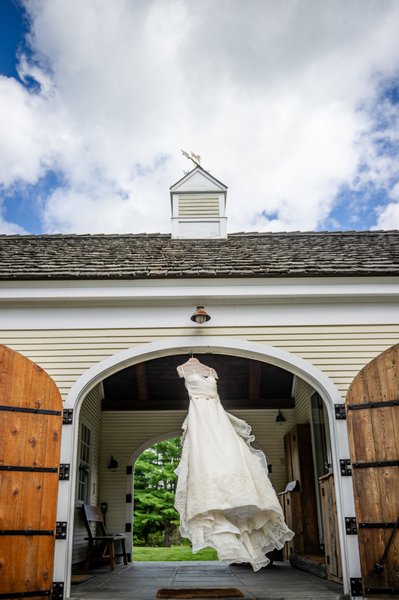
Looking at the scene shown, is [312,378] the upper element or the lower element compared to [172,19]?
lower

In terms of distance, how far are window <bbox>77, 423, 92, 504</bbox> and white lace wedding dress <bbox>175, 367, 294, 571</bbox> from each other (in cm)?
420

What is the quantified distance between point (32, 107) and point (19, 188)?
14.7 meters

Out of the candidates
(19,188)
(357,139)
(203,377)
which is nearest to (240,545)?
(203,377)

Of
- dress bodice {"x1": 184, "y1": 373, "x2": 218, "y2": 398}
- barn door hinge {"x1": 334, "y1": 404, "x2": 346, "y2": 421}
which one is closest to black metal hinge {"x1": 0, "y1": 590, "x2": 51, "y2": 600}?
dress bodice {"x1": 184, "y1": 373, "x2": 218, "y2": 398}

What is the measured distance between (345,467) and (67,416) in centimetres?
274

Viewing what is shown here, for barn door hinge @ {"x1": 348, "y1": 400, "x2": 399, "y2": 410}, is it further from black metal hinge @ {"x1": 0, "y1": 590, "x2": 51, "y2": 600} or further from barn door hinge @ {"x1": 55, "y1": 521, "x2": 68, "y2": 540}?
black metal hinge @ {"x1": 0, "y1": 590, "x2": 51, "y2": 600}

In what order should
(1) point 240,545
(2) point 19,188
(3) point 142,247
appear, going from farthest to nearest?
(2) point 19,188, (3) point 142,247, (1) point 240,545

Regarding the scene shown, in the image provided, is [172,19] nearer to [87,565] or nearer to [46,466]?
[46,466]

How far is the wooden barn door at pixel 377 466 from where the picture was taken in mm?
4539

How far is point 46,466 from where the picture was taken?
477cm

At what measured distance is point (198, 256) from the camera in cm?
668

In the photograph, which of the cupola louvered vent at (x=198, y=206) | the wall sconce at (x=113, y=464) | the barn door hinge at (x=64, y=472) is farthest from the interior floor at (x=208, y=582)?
the cupola louvered vent at (x=198, y=206)

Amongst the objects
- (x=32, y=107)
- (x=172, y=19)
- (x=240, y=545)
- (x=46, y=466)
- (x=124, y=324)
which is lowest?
(x=240, y=545)

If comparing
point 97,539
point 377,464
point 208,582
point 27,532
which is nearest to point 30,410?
point 27,532
